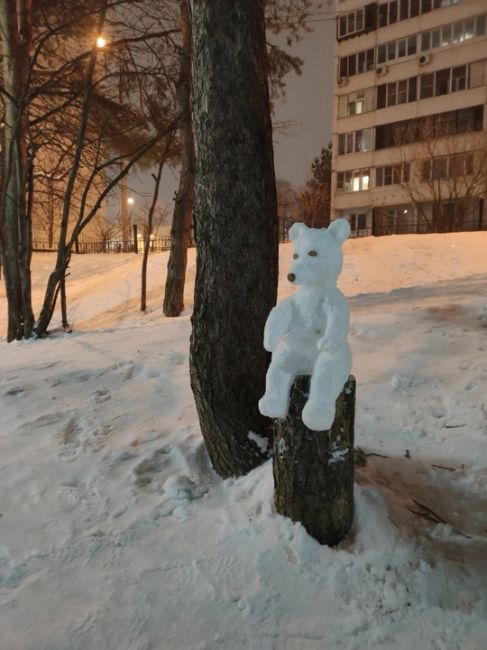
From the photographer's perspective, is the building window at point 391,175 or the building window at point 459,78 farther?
the building window at point 459,78

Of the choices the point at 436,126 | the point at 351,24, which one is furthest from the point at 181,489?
the point at 351,24

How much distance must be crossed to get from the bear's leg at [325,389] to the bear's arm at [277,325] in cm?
22

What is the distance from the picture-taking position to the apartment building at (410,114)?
25.7 meters

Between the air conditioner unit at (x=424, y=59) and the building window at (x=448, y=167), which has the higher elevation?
the air conditioner unit at (x=424, y=59)

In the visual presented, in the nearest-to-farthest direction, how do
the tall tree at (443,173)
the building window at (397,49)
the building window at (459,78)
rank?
1. the tall tree at (443,173)
2. the building window at (459,78)
3. the building window at (397,49)

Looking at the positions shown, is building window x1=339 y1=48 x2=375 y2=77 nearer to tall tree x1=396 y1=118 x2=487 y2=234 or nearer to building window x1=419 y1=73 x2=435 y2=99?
building window x1=419 y1=73 x2=435 y2=99

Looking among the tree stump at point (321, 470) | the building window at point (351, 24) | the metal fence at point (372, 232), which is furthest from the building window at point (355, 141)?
the tree stump at point (321, 470)

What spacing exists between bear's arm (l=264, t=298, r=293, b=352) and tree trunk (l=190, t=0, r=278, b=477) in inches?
29.4

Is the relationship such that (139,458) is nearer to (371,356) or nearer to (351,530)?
(351,530)

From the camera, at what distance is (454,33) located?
30547mm

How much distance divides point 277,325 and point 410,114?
3518cm

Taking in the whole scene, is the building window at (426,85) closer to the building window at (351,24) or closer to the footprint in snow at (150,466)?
the building window at (351,24)

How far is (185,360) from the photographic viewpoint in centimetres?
492

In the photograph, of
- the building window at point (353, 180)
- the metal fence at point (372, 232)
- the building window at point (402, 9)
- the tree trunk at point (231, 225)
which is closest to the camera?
the tree trunk at point (231, 225)
